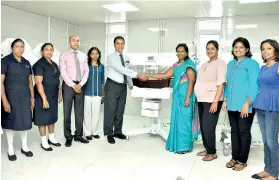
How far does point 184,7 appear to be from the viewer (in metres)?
4.16

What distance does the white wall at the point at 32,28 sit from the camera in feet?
13.8

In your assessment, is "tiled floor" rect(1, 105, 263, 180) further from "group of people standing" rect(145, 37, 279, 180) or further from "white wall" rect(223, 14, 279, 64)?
"white wall" rect(223, 14, 279, 64)

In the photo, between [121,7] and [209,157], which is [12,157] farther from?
[121,7]

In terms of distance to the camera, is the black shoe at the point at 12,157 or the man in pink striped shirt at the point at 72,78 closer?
the black shoe at the point at 12,157

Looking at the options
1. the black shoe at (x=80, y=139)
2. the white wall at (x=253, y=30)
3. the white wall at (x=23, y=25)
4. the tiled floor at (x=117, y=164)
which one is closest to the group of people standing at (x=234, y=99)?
the tiled floor at (x=117, y=164)

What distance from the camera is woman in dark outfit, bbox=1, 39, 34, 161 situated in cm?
271

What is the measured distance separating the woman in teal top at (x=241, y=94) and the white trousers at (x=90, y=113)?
175 centimetres

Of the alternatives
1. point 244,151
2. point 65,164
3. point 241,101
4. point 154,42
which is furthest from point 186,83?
point 154,42

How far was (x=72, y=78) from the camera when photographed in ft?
11.0

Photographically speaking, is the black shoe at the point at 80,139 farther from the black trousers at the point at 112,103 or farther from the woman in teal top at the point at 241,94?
the woman in teal top at the point at 241,94

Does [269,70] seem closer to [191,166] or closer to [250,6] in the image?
[191,166]

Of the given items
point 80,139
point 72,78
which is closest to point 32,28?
point 72,78

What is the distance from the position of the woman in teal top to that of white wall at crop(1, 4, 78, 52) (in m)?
3.40

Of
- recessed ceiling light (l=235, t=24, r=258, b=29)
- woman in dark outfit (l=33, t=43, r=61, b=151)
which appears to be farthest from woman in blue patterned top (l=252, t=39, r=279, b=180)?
recessed ceiling light (l=235, t=24, r=258, b=29)
